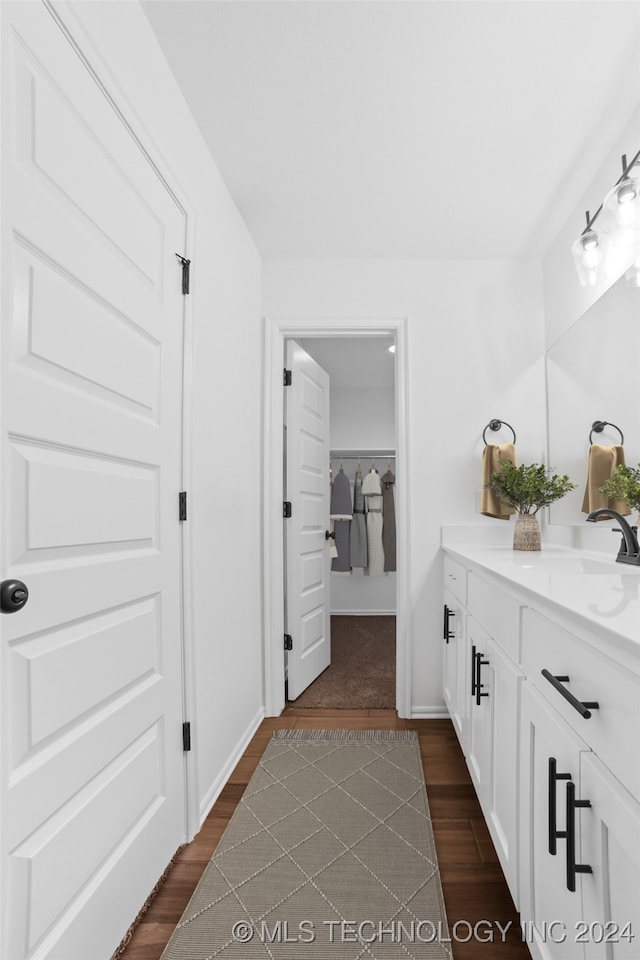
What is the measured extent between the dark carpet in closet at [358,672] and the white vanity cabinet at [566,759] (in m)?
1.48

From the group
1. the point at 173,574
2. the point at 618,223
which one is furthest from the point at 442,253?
the point at 173,574

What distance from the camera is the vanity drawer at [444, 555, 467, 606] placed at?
217cm

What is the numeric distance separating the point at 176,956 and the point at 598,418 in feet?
7.39

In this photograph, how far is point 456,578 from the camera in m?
2.36

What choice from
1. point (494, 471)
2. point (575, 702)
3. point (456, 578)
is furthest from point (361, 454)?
point (575, 702)

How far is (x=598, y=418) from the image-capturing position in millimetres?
2209

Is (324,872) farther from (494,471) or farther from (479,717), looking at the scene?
(494,471)

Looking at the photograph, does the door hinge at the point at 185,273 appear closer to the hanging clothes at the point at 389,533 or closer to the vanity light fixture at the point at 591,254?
the vanity light fixture at the point at 591,254

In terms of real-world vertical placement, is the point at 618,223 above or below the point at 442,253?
below

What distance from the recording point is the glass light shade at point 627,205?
1755 millimetres

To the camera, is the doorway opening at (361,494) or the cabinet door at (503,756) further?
the doorway opening at (361,494)

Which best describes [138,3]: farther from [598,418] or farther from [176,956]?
[176,956]

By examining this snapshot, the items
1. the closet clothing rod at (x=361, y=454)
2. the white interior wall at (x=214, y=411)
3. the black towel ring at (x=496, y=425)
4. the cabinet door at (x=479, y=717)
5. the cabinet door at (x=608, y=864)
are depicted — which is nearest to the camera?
the cabinet door at (x=608, y=864)

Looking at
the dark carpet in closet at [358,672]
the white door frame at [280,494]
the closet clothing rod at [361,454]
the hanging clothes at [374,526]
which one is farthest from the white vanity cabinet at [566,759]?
the closet clothing rod at [361,454]
